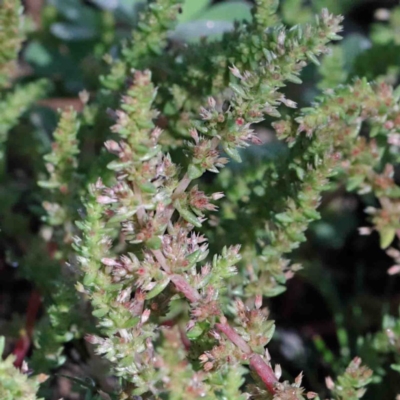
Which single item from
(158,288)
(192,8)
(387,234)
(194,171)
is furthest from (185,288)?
(192,8)

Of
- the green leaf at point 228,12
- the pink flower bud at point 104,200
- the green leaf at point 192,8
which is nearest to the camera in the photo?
the pink flower bud at point 104,200

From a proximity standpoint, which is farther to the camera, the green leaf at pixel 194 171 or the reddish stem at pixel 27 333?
the reddish stem at pixel 27 333

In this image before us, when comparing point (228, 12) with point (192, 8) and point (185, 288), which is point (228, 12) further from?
point (185, 288)

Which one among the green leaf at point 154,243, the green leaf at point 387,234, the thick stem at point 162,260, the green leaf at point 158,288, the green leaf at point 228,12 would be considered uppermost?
the green leaf at point 154,243

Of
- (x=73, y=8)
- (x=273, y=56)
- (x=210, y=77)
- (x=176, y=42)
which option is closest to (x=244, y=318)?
(x=273, y=56)

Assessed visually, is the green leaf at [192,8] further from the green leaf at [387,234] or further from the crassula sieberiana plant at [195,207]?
the green leaf at [387,234]

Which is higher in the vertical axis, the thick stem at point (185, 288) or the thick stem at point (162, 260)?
the thick stem at point (162, 260)

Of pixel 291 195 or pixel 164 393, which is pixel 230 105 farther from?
pixel 164 393

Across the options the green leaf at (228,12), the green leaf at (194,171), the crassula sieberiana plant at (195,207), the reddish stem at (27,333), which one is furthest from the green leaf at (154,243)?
the green leaf at (228,12)
